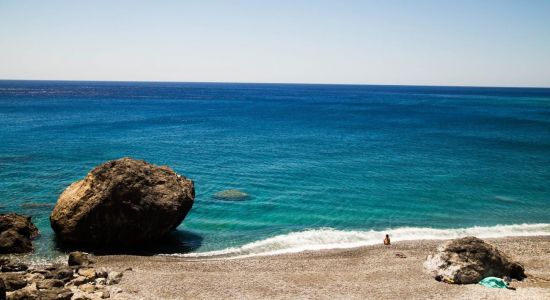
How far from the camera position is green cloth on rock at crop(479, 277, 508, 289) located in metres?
21.0

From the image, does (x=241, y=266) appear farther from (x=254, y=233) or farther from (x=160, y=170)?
(x=160, y=170)

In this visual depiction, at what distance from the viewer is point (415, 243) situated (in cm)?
2889

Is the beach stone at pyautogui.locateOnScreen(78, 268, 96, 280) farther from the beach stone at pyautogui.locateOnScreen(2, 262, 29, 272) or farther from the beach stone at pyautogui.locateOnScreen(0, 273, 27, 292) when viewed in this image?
the beach stone at pyautogui.locateOnScreen(2, 262, 29, 272)

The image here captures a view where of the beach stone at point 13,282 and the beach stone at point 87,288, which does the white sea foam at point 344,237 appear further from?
the beach stone at point 13,282

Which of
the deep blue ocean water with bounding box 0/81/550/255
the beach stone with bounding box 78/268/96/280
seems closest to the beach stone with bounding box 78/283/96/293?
the beach stone with bounding box 78/268/96/280

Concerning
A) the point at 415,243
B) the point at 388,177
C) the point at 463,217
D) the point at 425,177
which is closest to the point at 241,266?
the point at 415,243

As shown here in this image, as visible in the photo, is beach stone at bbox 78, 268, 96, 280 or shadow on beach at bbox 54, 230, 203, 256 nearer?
beach stone at bbox 78, 268, 96, 280

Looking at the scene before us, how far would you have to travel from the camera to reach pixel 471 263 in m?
21.8

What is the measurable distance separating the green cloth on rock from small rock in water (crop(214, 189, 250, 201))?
2113cm

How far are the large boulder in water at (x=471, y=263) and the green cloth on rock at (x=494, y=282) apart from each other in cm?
29

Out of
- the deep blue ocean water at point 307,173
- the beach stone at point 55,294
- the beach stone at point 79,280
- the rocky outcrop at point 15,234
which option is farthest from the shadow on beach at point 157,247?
the beach stone at point 55,294

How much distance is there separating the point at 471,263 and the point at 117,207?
837 inches

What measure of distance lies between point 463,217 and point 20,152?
53.0m

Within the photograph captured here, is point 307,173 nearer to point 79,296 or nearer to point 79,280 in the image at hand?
point 79,280
